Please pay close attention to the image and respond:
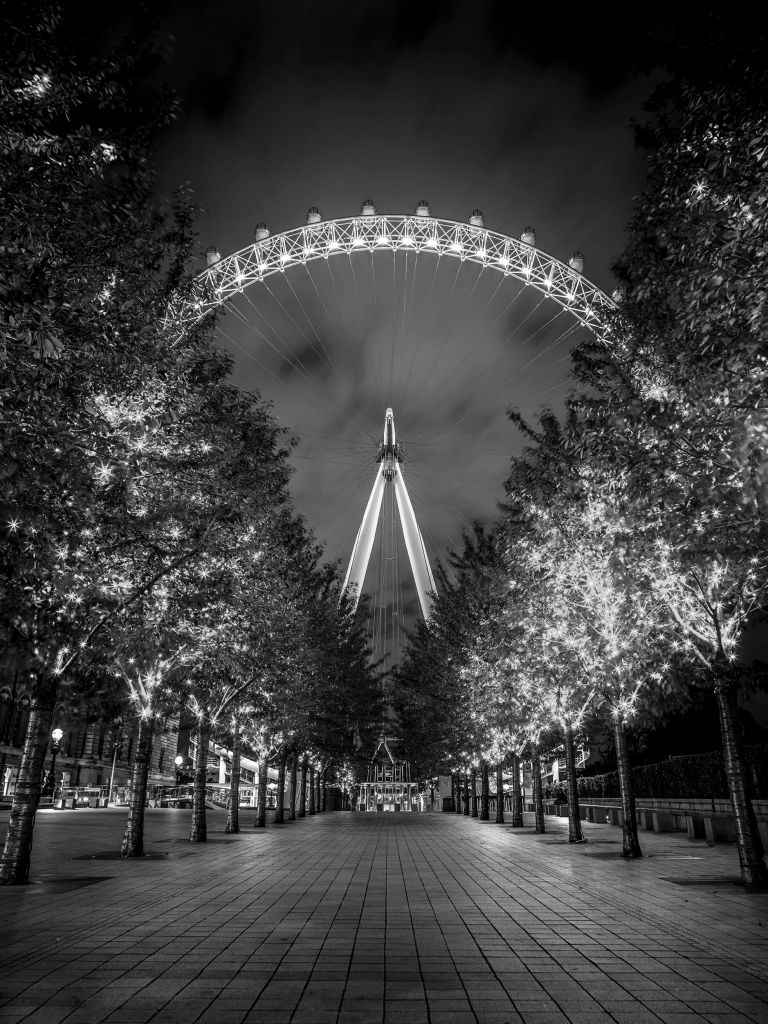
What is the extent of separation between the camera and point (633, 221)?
11.4 meters

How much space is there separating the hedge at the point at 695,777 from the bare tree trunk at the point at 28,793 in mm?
21134

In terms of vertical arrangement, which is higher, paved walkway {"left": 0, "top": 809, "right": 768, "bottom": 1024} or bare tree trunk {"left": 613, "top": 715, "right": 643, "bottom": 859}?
bare tree trunk {"left": 613, "top": 715, "right": 643, "bottom": 859}

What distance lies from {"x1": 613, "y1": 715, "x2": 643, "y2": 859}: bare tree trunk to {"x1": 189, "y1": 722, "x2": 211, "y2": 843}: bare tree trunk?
13.3m

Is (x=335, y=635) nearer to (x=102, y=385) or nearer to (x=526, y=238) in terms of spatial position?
(x=526, y=238)

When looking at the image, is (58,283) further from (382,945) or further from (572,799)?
(572,799)

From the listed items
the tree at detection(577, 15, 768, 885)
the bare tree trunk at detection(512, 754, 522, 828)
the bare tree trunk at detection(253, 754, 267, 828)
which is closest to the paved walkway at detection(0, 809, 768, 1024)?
the tree at detection(577, 15, 768, 885)

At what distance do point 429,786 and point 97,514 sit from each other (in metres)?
95.8

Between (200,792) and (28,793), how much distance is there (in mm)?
12286

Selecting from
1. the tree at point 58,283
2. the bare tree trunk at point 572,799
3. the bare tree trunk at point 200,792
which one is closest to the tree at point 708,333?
the tree at point 58,283

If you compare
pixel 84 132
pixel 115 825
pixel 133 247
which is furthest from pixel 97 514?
pixel 115 825

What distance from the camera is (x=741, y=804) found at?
44.2 ft

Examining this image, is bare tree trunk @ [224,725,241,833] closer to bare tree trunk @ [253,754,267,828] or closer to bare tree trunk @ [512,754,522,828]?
bare tree trunk @ [253,754,267,828]

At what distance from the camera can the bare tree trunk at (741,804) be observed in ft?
42.4

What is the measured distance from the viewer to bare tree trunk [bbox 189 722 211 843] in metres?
24.0
